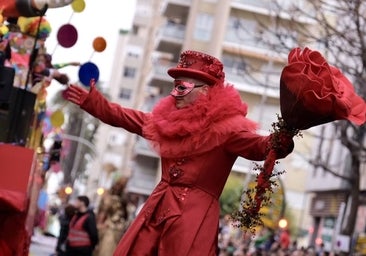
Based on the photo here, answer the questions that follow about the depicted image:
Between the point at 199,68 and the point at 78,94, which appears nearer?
the point at 199,68

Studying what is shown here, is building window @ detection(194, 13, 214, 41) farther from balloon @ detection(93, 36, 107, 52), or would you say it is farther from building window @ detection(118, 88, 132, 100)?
balloon @ detection(93, 36, 107, 52)

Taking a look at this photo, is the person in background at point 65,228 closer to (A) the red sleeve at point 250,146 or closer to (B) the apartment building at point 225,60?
(A) the red sleeve at point 250,146

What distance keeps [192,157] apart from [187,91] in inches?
18.9

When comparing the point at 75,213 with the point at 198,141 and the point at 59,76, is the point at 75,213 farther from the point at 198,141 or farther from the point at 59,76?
the point at 198,141

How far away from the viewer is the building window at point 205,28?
58.8 meters

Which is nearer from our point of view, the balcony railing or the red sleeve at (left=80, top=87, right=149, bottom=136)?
the red sleeve at (left=80, top=87, right=149, bottom=136)

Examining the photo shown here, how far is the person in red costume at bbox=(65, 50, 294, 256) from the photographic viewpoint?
7.10 meters

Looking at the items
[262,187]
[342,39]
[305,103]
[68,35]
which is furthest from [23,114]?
[342,39]

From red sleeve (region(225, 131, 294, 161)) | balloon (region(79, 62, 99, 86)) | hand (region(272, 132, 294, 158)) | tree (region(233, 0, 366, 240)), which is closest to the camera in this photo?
hand (region(272, 132, 294, 158))

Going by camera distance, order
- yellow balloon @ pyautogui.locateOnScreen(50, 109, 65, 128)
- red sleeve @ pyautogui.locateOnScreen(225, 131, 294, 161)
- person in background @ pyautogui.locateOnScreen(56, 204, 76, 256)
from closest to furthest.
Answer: red sleeve @ pyautogui.locateOnScreen(225, 131, 294, 161), yellow balloon @ pyautogui.locateOnScreen(50, 109, 65, 128), person in background @ pyautogui.locateOnScreen(56, 204, 76, 256)

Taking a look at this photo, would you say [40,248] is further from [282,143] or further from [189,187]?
[282,143]

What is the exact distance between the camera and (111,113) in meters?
7.53

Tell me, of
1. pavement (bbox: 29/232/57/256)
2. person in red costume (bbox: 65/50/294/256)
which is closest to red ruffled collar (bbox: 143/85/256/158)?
person in red costume (bbox: 65/50/294/256)

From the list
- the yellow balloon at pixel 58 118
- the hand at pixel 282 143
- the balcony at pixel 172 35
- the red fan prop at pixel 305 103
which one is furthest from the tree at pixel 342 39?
the balcony at pixel 172 35
